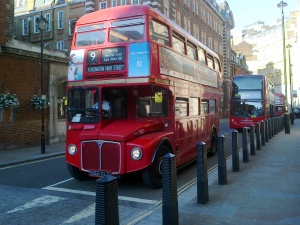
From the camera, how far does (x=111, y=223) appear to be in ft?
11.2

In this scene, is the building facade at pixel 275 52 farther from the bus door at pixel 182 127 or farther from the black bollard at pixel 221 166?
the black bollard at pixel 221 166

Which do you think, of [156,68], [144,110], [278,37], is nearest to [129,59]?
[156,68]

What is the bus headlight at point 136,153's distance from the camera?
269 inches

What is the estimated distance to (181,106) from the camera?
357 inches

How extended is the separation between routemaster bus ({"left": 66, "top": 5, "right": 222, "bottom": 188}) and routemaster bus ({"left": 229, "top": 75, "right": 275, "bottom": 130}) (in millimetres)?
14933

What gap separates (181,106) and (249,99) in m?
15.1

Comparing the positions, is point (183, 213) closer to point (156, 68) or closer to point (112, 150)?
point (112, 150)

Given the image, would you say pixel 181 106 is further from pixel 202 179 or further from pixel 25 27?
pixel 25 27

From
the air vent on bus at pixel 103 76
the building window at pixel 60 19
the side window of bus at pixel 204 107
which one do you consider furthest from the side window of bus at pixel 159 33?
the building window at pixel 60 19

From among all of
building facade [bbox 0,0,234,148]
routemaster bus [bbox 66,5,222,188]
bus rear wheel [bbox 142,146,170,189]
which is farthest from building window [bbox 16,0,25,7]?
bus rear wheel [bbox 142,146,170,189]

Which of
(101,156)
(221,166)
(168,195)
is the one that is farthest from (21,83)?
(168,195)

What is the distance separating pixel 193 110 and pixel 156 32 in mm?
3312

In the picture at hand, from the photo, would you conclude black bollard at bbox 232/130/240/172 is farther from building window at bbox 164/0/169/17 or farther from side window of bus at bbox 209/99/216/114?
building window at bbox 164/0/169/17

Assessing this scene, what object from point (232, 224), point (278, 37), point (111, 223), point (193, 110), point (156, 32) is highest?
point (278, 37)
